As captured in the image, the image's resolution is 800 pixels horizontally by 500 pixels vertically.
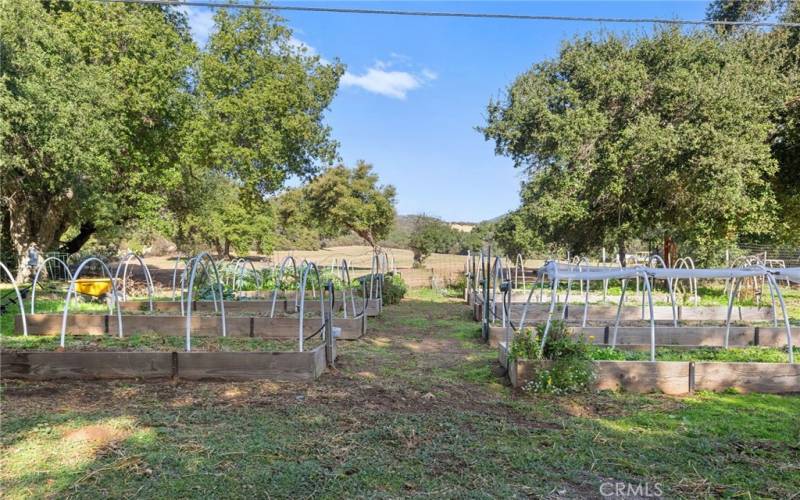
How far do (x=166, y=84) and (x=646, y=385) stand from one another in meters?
16.0

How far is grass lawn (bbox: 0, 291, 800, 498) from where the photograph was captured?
2924 mm

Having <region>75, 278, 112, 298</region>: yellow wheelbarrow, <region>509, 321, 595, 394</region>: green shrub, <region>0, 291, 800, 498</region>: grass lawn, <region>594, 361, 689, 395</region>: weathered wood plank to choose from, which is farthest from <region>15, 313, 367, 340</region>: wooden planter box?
<region>594, 361, 689, 395</region>: weathered wood plank

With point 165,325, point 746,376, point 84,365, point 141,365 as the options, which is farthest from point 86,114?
point 746,376

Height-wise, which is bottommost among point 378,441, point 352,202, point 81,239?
point 378,441

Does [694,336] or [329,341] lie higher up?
[329,341]

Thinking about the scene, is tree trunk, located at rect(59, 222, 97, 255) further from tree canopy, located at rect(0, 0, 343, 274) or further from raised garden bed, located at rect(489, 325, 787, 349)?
raised garden bed, located at rect(489, 325, 787, 349)

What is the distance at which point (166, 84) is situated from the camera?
15711mm

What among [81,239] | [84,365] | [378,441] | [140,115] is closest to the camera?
[378,441]

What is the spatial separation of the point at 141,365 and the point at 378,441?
2.87m

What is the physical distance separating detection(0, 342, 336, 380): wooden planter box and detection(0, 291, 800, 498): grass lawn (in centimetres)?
16

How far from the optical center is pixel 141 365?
507 centimetres

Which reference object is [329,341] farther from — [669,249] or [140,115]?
[669,249]

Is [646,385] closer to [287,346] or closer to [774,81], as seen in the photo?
[287,346]

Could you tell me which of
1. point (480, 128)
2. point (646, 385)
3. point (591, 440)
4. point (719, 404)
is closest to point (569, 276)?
point (646, 385)
